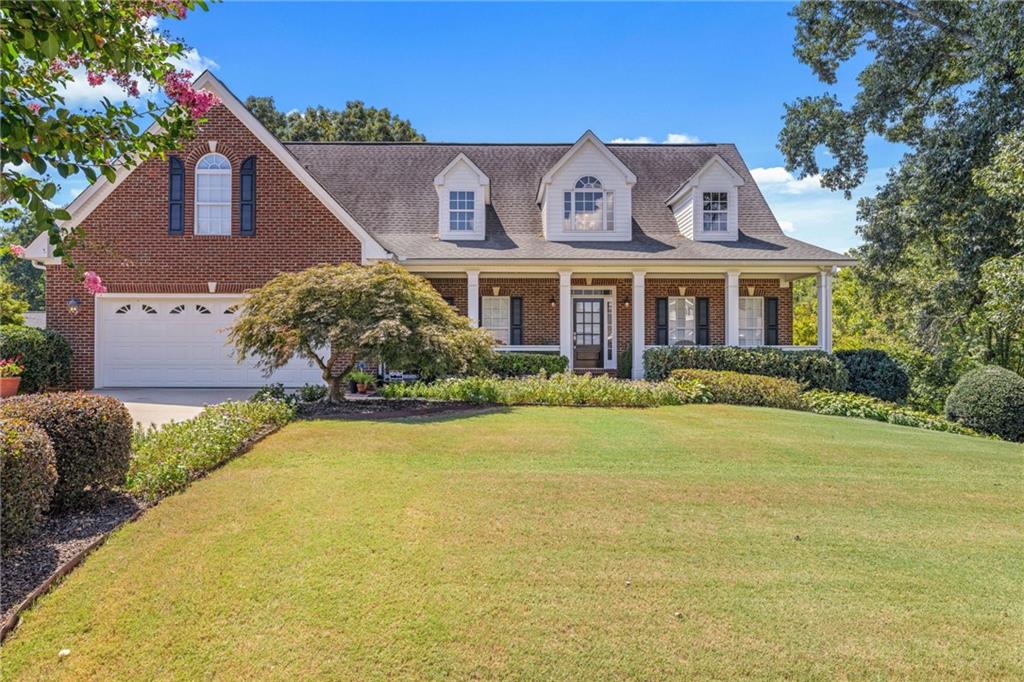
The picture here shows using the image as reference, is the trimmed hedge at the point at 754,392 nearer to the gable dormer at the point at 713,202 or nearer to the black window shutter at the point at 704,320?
the black window shutter at the point at 704,320

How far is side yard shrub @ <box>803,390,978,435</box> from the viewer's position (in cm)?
1137

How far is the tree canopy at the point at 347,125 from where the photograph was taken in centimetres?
3294

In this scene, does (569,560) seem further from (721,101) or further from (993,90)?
(993,90)

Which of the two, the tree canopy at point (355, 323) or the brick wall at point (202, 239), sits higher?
the brick wall at point (202, 239)

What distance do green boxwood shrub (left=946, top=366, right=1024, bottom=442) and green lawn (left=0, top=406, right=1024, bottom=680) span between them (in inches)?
225

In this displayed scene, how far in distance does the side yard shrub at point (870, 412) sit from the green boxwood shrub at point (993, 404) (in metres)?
0.28

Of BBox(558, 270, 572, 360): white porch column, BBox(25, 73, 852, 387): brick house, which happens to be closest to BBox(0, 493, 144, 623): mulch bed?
BBox(25, 73, 852, 387): brick house

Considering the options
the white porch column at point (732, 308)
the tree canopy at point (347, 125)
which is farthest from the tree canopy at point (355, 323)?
the tree canopy at point (347, 125)

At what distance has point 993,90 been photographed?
529 inches

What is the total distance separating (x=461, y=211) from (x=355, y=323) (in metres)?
7.79

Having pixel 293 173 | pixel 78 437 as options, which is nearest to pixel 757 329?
pixel 293 173

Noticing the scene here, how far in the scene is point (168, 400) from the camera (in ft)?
39.3

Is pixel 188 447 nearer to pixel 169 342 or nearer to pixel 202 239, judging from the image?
pixel 169 342

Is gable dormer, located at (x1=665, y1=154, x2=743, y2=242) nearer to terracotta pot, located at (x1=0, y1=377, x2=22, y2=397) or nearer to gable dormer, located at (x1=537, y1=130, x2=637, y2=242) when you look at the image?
gable dormer, located at (x1=537, y1=130, x2=637, y2=242)
